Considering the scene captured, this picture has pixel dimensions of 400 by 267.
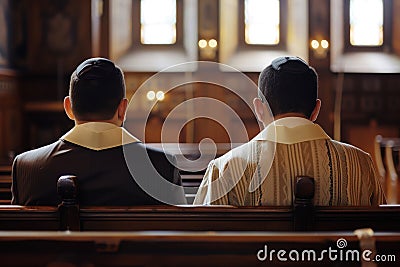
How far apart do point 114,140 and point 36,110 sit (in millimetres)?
6451

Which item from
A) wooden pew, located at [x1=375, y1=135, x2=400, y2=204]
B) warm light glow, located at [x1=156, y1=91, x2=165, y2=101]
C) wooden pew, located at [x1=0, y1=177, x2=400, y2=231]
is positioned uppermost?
warm light glow, located at [x1=156, y1=91, x2=165, y2=101]

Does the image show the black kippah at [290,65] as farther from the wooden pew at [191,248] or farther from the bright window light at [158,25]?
the bright window light at [158,25]

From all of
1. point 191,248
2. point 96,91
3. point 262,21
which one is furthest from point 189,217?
point 262,21

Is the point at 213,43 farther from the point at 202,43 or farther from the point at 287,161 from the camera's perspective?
the point at 287,161

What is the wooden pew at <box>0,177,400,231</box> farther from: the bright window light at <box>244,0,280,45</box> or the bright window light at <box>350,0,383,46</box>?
the bright window light at <box>350,0,383,46</box>

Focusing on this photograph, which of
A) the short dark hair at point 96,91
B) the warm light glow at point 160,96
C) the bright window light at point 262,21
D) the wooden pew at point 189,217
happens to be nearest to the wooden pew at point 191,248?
the wooden pew at point 189,217

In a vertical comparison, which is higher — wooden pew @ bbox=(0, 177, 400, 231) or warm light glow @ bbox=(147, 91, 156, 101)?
warm light glow @ bbox=(147, 91, 156, 101)

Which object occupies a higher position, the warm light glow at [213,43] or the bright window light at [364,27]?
the bright window light at [364,27]

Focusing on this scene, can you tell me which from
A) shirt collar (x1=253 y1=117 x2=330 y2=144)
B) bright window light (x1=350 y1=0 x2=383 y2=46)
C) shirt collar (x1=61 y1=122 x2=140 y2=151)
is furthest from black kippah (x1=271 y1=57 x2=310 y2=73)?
bright window light (x1=350 y1=0 x2=383 y2=46)

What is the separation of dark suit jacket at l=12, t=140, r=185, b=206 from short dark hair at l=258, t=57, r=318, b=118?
0.52 meters

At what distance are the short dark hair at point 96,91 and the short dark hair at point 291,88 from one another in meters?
0.60

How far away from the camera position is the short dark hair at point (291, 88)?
237 cm

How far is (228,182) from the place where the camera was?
2.34 meters

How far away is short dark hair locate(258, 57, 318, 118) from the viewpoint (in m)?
2.37
